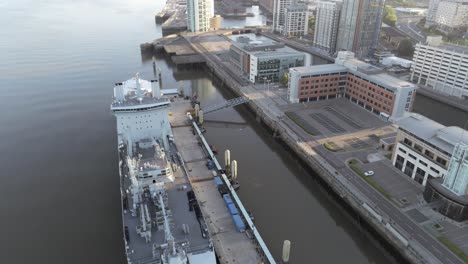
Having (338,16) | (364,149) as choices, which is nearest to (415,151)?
(364,149)

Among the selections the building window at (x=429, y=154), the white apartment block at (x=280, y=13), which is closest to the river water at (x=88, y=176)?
the building window at (x=429, y=154)

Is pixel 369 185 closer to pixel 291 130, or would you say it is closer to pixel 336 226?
pixel 336 226

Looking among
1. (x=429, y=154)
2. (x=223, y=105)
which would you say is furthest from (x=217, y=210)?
(x=223, y=105)

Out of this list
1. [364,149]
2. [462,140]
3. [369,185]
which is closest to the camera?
[462,140]

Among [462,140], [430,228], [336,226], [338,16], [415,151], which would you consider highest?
[338,16]

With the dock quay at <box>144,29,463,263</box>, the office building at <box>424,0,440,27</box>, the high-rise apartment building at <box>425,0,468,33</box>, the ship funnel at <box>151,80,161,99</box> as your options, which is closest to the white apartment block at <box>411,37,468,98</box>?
the dock quay at <box>144,29,463,263</box>

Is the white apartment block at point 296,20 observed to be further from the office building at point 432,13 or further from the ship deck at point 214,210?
the ship deck at point 214,210
